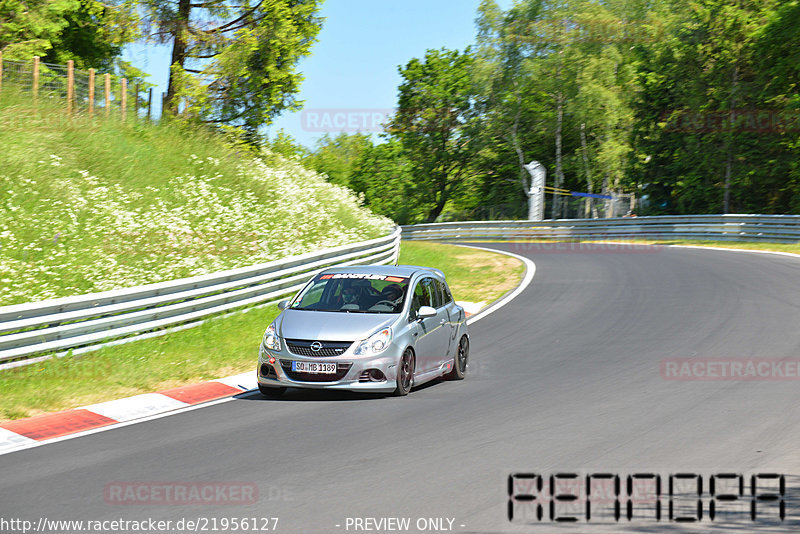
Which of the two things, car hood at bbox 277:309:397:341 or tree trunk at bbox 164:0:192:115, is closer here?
car hood at bbox 277:309:397:341

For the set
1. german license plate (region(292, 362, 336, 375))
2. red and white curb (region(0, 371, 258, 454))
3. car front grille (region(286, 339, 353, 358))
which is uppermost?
car front grille (region(286, 339, 353, 358))

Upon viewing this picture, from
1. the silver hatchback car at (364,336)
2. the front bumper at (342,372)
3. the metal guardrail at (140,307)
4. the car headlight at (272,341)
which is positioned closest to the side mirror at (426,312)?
the silver hatchback car at (364,336)

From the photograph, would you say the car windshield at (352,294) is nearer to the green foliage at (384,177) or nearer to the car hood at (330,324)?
the car hood at (330,324)

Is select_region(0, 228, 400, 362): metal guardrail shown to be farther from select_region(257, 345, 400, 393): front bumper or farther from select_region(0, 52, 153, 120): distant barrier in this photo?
select_region(0, 52, 153, 120): distant barrier

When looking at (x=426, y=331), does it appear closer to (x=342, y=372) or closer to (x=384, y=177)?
(x=342, y=372)

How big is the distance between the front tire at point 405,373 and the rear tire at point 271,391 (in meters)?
1.42

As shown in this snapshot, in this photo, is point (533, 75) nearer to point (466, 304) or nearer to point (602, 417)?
point (466, 304)

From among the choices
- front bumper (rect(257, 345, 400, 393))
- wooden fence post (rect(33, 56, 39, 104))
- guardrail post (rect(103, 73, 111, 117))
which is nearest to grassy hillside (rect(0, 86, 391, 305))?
wooden fence post (rect(33, 56, 39, 104))

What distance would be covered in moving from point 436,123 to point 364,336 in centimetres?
6265

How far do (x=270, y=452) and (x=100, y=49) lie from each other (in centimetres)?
3195

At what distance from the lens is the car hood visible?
1125 cm

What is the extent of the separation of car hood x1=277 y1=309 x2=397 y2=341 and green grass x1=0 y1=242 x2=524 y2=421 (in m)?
1.96

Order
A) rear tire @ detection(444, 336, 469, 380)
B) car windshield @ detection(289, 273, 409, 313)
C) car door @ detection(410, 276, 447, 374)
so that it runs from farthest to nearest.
A: rear tire @ detection(444, 336, 469, 380)
car windshield @ detection(289, 273, 409, 313)
car door @ detection(410, 276, 447, 374)

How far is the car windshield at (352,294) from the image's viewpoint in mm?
12219
